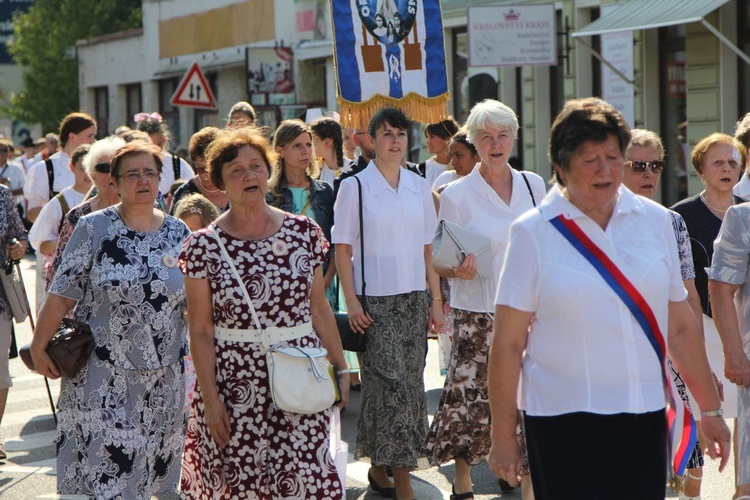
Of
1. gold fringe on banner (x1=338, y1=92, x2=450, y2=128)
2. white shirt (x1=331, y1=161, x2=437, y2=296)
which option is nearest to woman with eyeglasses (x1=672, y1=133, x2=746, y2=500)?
white shirt (x1=331, y1=161, x2=437, y2=296)

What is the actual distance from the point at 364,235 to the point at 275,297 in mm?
2105

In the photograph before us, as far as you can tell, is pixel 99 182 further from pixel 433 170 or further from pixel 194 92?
pixel 194 92

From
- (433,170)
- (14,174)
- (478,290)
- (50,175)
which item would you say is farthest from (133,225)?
(14,174)

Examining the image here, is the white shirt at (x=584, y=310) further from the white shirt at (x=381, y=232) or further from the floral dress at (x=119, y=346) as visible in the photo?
the white shirt at (x=381, y=232)

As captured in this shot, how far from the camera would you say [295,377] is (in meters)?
4.92

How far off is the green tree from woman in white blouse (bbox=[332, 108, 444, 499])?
38.0 m

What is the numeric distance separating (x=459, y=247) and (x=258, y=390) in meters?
1.88

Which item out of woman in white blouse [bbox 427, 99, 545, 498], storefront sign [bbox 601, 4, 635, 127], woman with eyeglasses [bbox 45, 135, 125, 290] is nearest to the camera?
woman in white blouse [bbox 427, 99, 545, 498]

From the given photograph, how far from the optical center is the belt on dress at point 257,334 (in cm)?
498

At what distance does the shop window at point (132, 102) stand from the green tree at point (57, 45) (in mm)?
3036

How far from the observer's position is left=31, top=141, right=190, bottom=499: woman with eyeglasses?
5688mm

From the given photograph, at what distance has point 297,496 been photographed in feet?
16.3

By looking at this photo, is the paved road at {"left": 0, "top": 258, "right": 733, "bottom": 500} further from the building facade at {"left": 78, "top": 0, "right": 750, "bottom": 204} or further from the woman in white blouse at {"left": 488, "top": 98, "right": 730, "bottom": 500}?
the building facade at {"left": 78, "top": 0, "right": 750, "bottom": 204}

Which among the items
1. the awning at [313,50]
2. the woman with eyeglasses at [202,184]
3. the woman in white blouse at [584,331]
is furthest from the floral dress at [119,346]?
the awning at [313,50]
